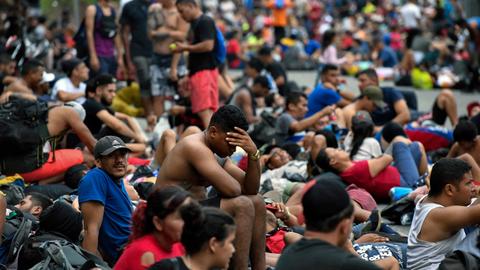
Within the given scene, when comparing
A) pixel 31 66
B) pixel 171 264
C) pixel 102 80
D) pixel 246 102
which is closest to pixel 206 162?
pixel 171 264

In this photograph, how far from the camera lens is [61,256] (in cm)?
708

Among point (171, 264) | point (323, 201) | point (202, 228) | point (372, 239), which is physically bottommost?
point (372, 239)

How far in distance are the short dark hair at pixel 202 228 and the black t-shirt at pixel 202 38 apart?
23.7 ft

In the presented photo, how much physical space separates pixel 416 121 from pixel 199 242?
8.56m

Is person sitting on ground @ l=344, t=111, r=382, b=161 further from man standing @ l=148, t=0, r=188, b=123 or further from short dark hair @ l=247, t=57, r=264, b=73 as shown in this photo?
short dark hair @ l=247, t=57, r=264, b=73

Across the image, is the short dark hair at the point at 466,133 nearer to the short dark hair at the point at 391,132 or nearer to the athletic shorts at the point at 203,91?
the short dark hair at the point at 391,132

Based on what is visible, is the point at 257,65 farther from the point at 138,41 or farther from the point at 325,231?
the point at 325,231

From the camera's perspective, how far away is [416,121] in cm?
1368

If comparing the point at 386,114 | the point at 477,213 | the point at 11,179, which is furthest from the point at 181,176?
the point at 386,114

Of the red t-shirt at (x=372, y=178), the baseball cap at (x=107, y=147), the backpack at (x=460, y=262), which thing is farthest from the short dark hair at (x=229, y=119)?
the red t-shirt at (x=372, y=178)

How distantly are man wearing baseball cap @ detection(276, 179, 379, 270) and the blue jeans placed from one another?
219 inches

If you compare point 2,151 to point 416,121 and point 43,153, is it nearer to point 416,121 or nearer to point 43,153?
point 43,153

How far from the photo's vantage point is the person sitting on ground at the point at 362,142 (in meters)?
11.1

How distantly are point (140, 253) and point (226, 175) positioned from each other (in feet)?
4.70
